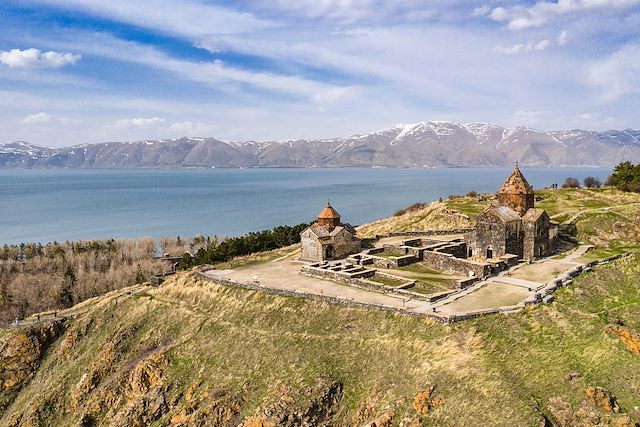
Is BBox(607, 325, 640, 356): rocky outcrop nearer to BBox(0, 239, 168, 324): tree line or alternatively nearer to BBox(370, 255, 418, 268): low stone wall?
BBox(370, 255, 418, 268): low stone wall

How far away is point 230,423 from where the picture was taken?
1114 inches

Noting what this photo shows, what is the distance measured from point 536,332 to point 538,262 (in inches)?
622

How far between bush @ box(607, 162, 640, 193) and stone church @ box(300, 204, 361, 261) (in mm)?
47666

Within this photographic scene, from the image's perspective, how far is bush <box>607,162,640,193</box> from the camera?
7175 cm

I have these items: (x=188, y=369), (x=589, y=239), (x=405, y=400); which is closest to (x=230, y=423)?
(x=188, y=369)

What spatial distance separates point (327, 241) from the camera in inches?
1934

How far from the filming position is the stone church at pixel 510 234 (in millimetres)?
42719

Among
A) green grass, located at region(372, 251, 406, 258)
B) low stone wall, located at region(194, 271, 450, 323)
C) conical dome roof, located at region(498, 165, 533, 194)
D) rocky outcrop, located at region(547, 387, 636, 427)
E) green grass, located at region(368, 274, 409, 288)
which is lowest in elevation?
rocky outcrop, located at region(547, 387, 636, 427)

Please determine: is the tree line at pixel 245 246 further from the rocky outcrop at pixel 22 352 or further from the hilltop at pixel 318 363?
the rocky outcrop at pixel 22 352

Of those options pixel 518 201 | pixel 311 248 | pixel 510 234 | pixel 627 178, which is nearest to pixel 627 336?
pixel 510 234

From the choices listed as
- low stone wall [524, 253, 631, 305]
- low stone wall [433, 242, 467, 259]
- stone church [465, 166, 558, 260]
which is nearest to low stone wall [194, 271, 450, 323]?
low stone wall [524, 253, 631, 305]

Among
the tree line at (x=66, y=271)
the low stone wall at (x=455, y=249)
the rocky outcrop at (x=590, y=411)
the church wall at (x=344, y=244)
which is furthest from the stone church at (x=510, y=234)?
the tree line at (x=66, y=271)

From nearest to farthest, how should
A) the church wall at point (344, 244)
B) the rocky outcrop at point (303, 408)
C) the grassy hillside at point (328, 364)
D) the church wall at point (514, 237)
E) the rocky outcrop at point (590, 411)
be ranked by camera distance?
the rocky outcrop at point (590, 411) → the grassy hillside at point (328, 364) → the rocky outcrop at point (303, 408) → the church wall at point (514, 237) → the church wall at point (344, 244)

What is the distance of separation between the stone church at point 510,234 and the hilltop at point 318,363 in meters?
6.15
